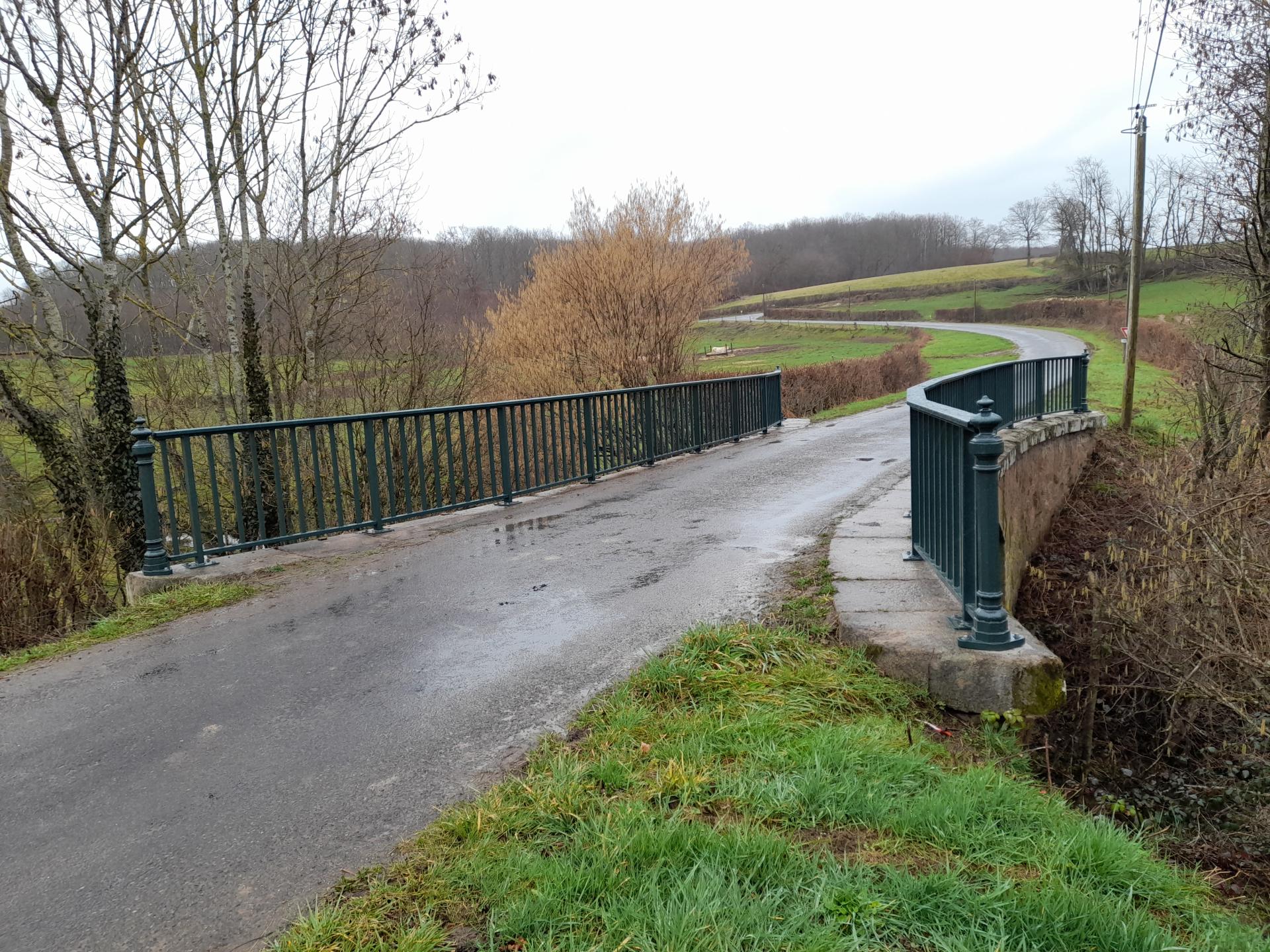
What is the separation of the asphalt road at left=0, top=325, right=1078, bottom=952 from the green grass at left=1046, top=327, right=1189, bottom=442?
1521 cm

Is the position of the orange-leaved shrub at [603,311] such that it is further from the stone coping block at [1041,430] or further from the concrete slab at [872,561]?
the concrete slab at [872,561]

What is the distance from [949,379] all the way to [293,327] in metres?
11.2

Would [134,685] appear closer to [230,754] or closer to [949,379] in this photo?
[230,754]

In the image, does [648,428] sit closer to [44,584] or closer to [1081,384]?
[44,584]

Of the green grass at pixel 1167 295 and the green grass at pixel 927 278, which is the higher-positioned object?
the green grass at pixel 927 278

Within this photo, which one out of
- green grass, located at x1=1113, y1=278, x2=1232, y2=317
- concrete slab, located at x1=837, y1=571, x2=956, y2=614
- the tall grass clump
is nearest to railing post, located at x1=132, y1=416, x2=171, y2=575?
the tall grass clump

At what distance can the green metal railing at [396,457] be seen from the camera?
6.68 meters

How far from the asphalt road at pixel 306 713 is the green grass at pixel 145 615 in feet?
0.74

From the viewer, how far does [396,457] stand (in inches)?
623

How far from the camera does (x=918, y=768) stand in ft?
10.9

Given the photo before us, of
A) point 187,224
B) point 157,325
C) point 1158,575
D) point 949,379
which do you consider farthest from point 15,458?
point 1158,575

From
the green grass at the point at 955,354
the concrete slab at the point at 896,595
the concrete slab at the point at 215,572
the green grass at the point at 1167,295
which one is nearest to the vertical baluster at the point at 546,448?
the concrete slab at the point at 215,572

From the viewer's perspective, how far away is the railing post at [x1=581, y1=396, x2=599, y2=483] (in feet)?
35.3

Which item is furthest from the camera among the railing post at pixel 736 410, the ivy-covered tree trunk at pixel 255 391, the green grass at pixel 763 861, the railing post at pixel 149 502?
the railing post at pixel 736 410
